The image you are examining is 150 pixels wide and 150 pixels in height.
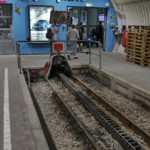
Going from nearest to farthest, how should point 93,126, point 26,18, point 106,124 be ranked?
point 106,124, point 93,126, point 26,18

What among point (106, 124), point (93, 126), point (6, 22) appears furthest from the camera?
point (6, 22)

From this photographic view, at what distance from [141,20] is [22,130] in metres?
9.25

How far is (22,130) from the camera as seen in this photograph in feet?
12.6

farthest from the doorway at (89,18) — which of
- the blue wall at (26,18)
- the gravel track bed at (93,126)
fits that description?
the gravel track bed at (93,126)

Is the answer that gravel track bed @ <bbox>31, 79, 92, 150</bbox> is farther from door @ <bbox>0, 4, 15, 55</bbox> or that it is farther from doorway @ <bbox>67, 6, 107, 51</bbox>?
doorway @ <bbox>67, 6, 107, 51</bbox>

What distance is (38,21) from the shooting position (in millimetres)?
12109

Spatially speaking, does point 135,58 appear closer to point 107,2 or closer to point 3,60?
point 107,2

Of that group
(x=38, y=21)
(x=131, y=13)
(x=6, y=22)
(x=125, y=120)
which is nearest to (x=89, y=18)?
(x=131, y=13)

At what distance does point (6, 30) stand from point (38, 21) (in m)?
1.83

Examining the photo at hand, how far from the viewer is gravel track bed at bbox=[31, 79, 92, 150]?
4.40m

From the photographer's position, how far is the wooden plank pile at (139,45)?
31.1ft

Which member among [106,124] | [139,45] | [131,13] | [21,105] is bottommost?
[106,124]

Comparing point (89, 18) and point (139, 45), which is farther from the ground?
point (89, 18)

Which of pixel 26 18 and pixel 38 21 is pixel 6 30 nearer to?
pixel 26 18
